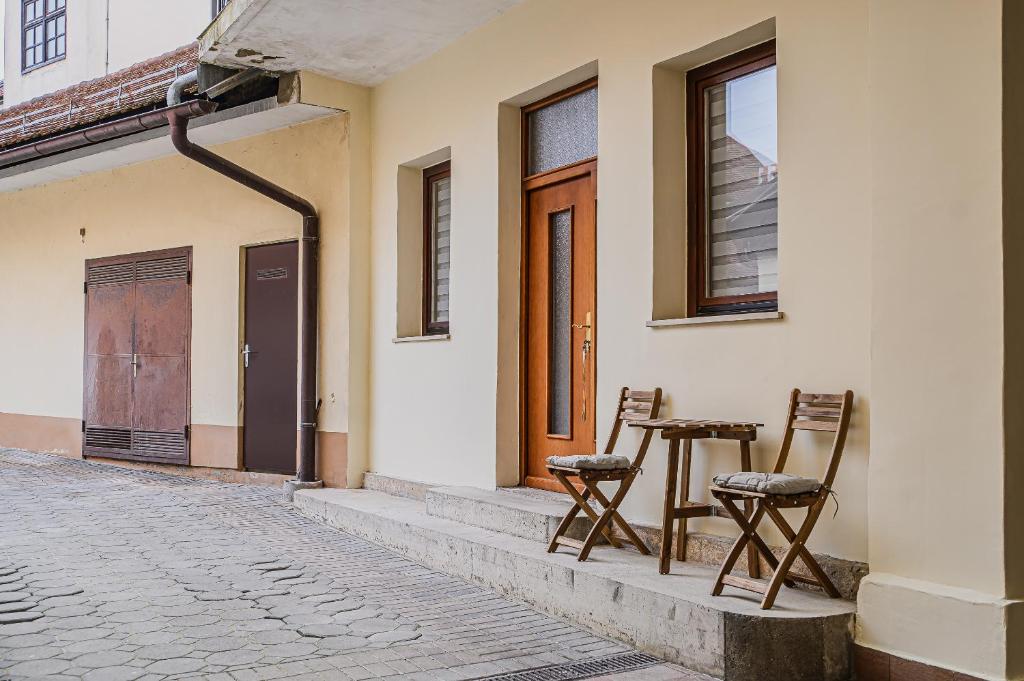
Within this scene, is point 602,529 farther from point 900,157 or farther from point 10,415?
point 10,415

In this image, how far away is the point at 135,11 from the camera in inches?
486

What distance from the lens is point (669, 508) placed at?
5039 millimetres

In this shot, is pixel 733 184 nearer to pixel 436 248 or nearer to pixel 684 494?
pixel 684 494

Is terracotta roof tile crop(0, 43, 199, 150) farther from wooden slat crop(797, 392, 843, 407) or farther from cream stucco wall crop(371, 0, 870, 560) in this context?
wooden slat crop(797, 392, 843, 407)

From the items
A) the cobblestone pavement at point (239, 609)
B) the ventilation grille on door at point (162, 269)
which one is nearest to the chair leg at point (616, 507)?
the cobblestone pavement at point (239, 609)

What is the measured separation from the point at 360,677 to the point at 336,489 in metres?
4.93

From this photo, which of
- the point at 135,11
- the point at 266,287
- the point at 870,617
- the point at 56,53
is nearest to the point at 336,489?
the point at 266,287

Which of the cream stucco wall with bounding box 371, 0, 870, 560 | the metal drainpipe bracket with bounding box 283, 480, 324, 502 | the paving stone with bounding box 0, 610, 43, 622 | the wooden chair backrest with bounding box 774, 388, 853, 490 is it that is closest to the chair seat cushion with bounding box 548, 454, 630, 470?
the cream stucco wall with bounding box 371, 0, 870, 560

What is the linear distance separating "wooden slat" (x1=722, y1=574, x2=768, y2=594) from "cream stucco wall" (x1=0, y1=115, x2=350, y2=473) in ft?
17.3

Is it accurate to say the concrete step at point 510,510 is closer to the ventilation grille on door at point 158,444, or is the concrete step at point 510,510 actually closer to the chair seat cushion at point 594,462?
the chair seat cushion at point 594,462

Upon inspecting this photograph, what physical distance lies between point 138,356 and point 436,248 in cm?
487

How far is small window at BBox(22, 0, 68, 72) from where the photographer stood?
1391 centimetres

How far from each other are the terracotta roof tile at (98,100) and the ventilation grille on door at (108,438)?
3.69 metres

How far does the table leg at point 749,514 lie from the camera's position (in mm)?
4857
